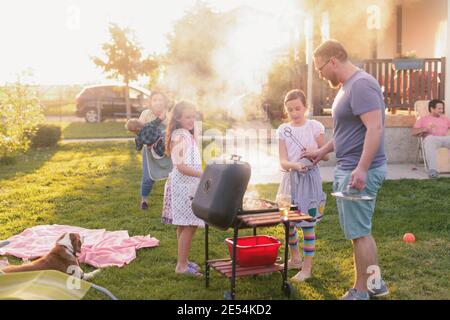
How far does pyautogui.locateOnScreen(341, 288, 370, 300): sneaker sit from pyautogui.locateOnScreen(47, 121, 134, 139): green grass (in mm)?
15356

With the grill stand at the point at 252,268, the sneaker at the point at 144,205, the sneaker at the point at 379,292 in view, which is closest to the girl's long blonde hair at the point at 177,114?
the grill stand at the point at 252,268

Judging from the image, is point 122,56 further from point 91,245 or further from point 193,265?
point 193,265

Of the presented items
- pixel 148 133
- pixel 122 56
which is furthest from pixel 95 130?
pixel 148 133

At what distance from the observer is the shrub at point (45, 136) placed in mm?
15828

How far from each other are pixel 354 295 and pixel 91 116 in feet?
71.2

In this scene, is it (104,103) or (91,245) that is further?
(104,103)

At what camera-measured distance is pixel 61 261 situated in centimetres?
462

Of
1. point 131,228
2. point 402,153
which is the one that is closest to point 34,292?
point 131,228

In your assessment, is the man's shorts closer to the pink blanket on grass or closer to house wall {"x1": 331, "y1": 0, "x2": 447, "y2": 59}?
the pink blanket on grass

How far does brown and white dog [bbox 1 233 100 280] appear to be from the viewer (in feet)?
14.6

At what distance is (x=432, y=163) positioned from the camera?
9797 mm

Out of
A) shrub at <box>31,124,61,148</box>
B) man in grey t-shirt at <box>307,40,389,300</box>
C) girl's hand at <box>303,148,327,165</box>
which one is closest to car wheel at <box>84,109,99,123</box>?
shrub at <box>31,124,61,148</box>

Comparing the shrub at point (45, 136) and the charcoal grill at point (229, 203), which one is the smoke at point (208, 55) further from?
the charcoal grill at point (229, 203)

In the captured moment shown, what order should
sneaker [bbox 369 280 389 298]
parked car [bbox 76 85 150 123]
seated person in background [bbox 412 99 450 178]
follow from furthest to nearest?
parked car [bbox 76 85 150 123], seated person in background [bbox 412 99 450 178], sneaker [bbox 369 280 389 298]
